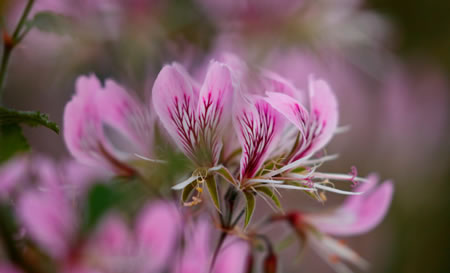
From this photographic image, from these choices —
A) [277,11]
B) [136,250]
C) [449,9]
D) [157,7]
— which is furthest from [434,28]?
[136,250]

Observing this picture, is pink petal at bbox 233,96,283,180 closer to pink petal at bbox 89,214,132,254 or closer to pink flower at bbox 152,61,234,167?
pink flower at bbox 152,61,234,167

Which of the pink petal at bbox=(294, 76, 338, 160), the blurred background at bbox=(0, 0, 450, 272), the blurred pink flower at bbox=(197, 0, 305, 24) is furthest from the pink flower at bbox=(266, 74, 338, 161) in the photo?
the blurred pink flower at bbox=(197, 0, 305, 24)

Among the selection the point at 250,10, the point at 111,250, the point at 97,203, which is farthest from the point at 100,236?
the point at 250,10

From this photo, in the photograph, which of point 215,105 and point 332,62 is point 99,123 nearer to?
point 215,105

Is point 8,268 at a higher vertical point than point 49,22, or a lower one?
lower

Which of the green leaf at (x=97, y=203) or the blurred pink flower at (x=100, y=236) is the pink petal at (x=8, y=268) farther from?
the green leaf at (x=97, y=203)

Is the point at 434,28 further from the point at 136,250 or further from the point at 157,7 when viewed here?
the point at 136,250
